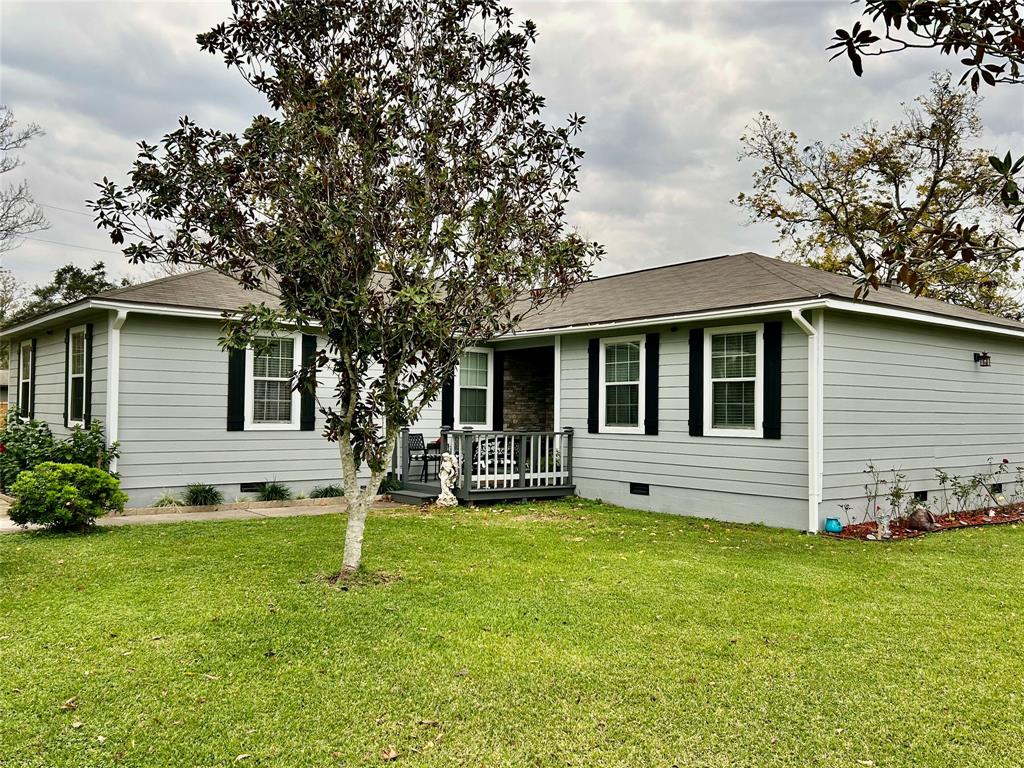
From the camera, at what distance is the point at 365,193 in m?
5.25

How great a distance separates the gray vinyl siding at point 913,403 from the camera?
349 inches

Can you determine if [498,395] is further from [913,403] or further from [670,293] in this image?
[913,403]

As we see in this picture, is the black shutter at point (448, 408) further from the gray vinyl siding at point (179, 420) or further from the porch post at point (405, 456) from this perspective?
the gray vinyl siding at point (179, 420)

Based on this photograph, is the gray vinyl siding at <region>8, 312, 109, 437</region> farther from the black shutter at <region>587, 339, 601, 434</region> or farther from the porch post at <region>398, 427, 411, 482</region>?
the black shutter at <region>587, 339, 601, 434</region>

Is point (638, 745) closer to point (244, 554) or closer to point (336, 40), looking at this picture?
point (244, 554)

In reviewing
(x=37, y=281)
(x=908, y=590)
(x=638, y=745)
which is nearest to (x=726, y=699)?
(x=638, y=745)

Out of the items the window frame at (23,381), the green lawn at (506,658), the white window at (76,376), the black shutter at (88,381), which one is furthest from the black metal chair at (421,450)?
the window frame at (23,381)

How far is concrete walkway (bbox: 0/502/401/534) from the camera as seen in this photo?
8.66m

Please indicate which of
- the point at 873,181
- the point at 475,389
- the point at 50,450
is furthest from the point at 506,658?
the point at 873,181

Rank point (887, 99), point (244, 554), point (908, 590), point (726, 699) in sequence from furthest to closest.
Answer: point (887, 99), point (244, 554), point (908, 590), point (726, 699)

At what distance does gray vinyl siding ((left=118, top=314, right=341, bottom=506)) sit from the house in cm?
2

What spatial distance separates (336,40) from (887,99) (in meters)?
20.4

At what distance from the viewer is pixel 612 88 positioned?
12531mm

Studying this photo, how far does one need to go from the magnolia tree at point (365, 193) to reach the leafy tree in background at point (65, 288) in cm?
2789
